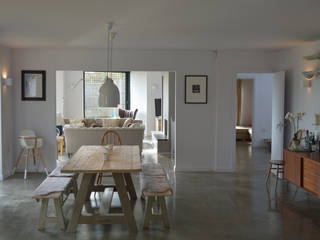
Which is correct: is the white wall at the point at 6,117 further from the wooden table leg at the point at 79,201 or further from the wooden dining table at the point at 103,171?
the wooden table leg at the point at 79,201

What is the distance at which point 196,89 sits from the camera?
22.8 feet

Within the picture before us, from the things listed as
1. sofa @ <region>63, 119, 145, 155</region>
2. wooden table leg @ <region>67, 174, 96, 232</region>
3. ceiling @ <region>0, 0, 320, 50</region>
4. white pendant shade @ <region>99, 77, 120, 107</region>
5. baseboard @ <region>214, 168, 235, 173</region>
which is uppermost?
ceiling @ <region>0, 0, 320, 50</region>

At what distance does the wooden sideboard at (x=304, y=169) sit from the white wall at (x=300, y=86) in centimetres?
73

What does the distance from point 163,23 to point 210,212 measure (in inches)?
93.5

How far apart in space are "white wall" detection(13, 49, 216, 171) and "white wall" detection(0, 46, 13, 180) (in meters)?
0.15

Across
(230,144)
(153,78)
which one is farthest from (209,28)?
(153,78)

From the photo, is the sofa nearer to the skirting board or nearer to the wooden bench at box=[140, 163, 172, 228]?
the skirting board

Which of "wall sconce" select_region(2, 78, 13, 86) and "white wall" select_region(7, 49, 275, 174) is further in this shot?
"white wall" select_region(7, 49, 275, 174)

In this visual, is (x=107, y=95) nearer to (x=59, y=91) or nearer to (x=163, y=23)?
(x=163, y=23)

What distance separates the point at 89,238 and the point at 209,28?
2.93 meters

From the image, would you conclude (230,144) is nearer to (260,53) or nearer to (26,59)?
(260,53)

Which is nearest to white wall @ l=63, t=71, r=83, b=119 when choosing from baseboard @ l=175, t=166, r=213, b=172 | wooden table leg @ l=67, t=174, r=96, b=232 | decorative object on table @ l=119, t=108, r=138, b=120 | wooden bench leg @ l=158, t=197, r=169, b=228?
decorative object on table @ l=119, t=108, r=138, b=120

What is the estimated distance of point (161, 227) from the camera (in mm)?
3969

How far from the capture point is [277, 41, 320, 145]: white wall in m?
5.66
